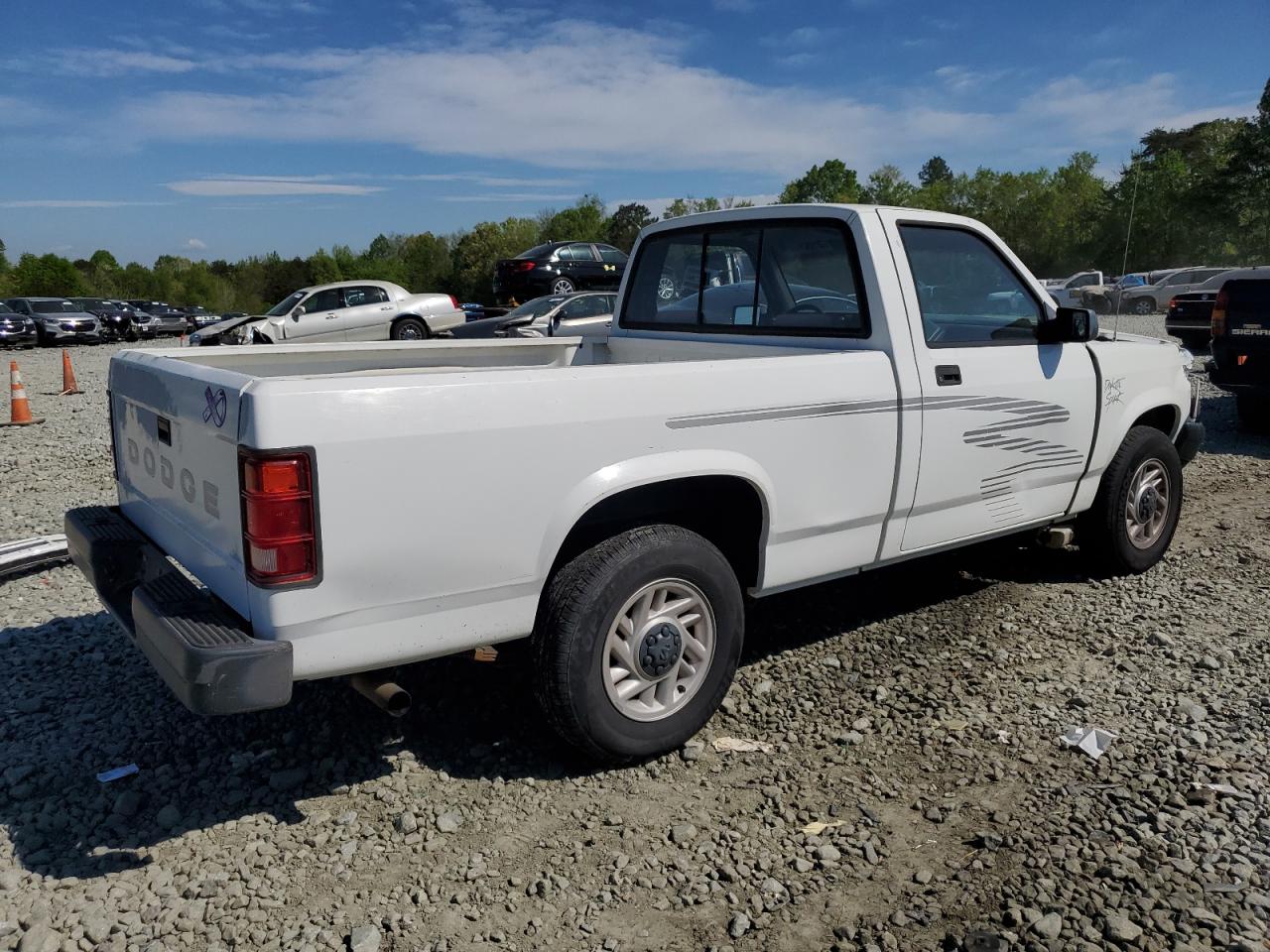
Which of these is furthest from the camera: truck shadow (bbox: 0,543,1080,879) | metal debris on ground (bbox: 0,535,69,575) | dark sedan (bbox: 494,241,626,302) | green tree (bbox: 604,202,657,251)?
green tree (bbox: 604,202,657,251)

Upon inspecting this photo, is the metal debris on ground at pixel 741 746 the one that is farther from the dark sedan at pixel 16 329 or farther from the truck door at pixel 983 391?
the dark sedan at pixel 16 329

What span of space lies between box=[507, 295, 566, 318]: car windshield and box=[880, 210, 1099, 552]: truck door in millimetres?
13089

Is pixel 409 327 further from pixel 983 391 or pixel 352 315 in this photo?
pixel 983 391

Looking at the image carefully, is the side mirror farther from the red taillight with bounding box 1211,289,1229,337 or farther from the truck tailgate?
the red taillight with bounding box 1211,289,1229,337

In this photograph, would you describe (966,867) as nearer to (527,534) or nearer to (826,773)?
(826,773)

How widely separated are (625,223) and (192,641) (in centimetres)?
8427

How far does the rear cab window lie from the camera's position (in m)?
4.17

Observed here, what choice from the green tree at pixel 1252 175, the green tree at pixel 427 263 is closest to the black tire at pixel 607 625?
the green tree at pixel 1252 175

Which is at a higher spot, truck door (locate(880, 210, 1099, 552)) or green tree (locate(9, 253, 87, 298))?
green tree (locate(9, 253, 87, 298))

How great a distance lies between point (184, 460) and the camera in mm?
3178

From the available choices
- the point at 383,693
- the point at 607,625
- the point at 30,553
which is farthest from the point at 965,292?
the point at 30,553

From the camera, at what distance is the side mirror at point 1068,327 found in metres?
4.46

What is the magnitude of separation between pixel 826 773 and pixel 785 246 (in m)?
2.25

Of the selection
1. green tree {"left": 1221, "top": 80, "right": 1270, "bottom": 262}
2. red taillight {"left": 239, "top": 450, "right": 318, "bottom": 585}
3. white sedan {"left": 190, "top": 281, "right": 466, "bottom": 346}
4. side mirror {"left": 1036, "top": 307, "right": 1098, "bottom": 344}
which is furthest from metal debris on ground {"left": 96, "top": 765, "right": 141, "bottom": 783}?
green tree {"left": 1221, "top": 80, "right": 1270, "bottom": 262}
